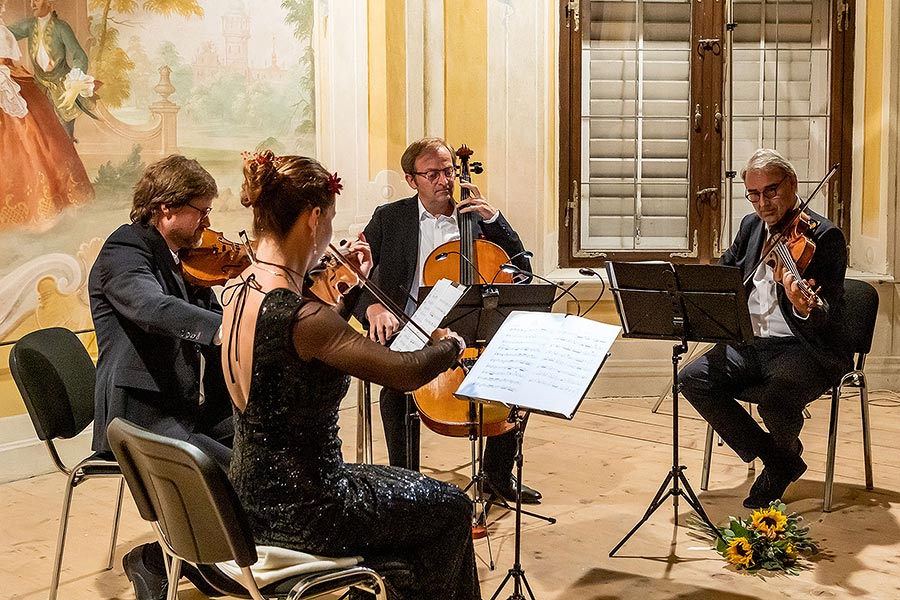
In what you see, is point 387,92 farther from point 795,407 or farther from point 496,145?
point 795,407

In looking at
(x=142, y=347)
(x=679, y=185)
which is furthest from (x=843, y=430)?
(x=142, y=347)

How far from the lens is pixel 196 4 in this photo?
495 centimetres

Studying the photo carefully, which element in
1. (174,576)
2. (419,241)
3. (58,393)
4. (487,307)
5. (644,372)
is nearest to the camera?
(174,576)

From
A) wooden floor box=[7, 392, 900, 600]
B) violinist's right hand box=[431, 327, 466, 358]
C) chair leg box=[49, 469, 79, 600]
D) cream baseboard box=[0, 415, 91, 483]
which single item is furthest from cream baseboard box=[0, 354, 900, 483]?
violinist's right hand box=[431, 327, 466, 358]

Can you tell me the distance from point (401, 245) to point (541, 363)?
153cm

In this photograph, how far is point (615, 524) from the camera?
3.79 meters

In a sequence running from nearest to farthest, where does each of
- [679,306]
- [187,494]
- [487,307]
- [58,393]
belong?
[187,494], [58,393], [487,307], [679,306]

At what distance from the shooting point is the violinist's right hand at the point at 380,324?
3.82 metres

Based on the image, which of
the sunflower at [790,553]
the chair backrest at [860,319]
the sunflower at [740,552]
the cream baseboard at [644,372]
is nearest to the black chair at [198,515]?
the sunflower at [740,552]

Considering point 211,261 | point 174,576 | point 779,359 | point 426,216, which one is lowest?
point 174,576

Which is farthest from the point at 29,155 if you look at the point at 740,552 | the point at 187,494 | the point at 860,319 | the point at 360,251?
the point at 860,319

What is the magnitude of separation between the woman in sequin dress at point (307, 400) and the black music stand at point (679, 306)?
1.31 m

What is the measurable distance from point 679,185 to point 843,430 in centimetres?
169

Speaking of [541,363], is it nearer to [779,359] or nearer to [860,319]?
[779,359]
